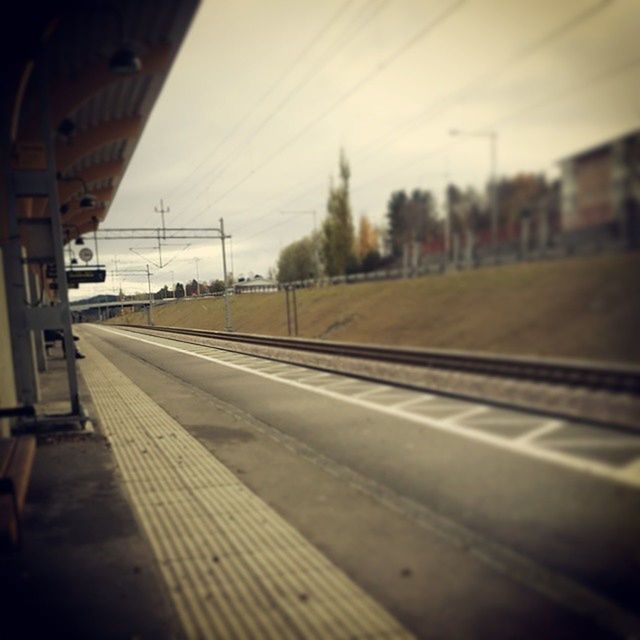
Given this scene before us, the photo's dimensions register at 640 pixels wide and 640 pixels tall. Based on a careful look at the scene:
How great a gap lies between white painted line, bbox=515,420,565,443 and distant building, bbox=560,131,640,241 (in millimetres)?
3900

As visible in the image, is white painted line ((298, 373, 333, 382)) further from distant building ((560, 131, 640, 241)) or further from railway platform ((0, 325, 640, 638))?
distant building ((560, 131, 640, 241))

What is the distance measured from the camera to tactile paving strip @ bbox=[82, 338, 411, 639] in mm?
3004

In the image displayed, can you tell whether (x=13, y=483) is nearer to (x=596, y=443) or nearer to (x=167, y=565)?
(x=167, y=565)

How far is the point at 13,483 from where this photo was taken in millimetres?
3879

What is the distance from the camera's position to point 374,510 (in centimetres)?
462

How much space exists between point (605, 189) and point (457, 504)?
127 inches

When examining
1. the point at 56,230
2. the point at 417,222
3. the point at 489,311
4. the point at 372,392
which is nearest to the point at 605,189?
the point at 417,222

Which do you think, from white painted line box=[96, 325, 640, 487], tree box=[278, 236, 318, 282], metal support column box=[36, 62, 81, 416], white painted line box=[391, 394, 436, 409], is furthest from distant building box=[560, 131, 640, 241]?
tree box=[278, 236, 318, 282]

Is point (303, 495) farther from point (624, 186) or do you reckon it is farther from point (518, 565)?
point (624, 186)

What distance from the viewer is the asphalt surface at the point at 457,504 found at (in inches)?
124

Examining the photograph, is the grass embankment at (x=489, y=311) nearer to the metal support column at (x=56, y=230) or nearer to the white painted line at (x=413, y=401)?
the white painted line at (x=413, y=401)

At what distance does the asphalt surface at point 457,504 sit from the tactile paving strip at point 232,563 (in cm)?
21

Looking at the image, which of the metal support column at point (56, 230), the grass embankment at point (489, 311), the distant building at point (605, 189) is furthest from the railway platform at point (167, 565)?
the distant building at point (605, 189)

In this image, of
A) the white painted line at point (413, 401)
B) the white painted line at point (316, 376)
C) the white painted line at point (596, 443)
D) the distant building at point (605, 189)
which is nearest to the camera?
the distant building at point (605, 189)
